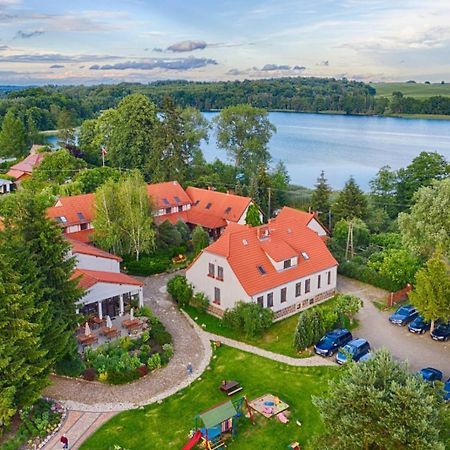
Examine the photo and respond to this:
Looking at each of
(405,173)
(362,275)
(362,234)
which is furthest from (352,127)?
(362,275)

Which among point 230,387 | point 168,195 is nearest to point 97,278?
point 230,387

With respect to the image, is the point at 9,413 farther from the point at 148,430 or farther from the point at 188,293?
the point at 188,293

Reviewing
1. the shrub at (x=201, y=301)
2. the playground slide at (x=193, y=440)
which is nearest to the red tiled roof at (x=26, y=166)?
the shrub at (x=201, y=301)

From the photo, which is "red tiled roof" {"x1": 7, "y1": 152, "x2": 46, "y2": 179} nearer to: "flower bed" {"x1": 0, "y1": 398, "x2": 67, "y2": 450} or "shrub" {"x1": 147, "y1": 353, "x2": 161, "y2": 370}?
"shrub" {"x1": 147, "y1": 353, "x2": 161, "y2": 370}

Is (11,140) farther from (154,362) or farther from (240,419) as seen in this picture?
(240,419)

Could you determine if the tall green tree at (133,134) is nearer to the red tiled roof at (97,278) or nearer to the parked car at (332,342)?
the red tiled roof at (97,278)

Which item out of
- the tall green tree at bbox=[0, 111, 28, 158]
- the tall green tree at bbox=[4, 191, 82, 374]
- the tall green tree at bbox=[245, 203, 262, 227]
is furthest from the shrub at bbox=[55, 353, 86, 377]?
the tall green tree at bbox=[0, 111, 28, 158]
